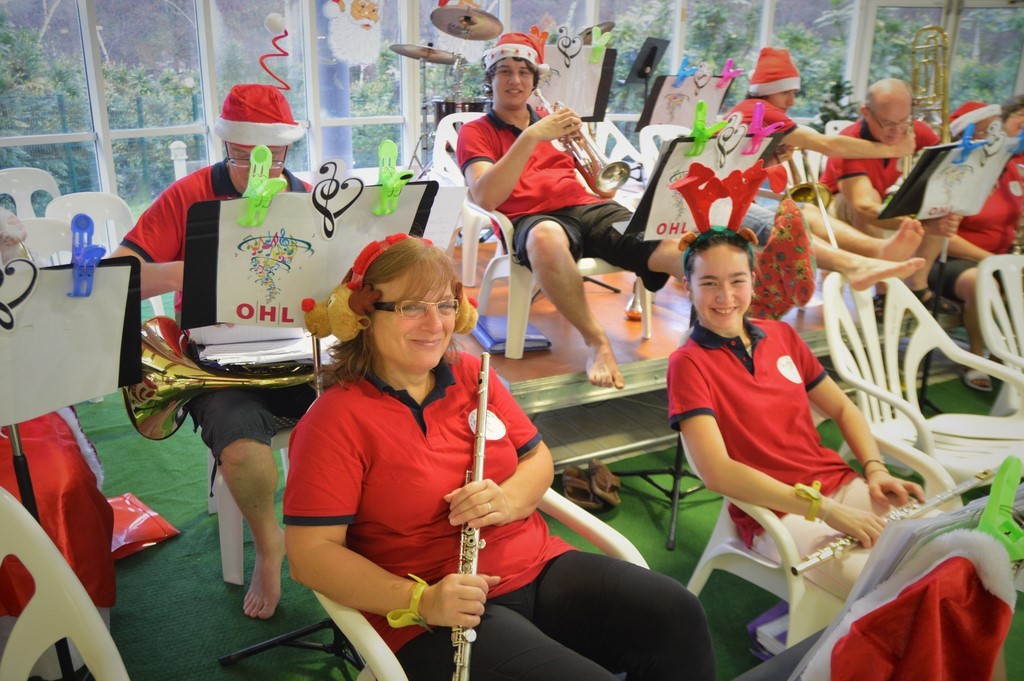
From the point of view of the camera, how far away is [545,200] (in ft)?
10.8

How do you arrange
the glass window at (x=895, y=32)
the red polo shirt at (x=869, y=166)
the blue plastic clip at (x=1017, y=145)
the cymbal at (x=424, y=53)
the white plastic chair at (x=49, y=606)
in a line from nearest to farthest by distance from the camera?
the white plastic chair at (x=49, y=606), the blue plastic clip at (x=1017, y=145), the red polo shirt at (x=869, y=166), the cymbal at (x=424, y=53), the glass window at (x=895, y=32)

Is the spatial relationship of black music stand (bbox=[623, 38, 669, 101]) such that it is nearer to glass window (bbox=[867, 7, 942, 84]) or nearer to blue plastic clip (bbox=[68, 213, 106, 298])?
blue plastic clip (bbox=[68, 213, 106, 298])

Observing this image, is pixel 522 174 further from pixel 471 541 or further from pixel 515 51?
pixel 471 541

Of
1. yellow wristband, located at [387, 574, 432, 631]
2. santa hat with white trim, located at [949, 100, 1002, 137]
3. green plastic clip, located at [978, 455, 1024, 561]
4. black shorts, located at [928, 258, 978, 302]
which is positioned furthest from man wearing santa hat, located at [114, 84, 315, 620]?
santa hat with white trim, located at [949, 100, 1002, 137]

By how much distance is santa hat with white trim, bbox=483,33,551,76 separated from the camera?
10.5ft

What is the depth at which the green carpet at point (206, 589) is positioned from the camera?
208 centimetres

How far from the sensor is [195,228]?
5.59 feet

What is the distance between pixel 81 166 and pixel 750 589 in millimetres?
4968

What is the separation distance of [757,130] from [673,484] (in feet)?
4.28

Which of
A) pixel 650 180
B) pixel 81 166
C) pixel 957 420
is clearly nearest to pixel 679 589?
pixel 650 180

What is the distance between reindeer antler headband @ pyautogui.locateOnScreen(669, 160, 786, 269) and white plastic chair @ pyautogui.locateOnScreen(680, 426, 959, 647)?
59 centimetres

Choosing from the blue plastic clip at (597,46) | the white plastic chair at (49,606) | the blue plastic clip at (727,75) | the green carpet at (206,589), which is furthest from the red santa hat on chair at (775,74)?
the white plastic chair at (49,606)

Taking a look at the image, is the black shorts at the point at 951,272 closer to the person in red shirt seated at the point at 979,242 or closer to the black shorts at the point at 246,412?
the person in red shirt seated at the point at 979,242

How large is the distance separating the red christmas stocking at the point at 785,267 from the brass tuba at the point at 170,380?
5.79 ft
